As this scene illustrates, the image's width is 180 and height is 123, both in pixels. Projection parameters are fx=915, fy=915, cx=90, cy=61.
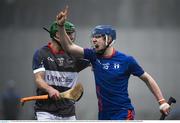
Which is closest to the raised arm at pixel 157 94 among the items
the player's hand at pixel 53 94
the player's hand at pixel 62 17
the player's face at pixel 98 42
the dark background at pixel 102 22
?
the player's face at pixel 98 42

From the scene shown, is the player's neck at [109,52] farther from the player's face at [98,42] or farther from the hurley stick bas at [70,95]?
the hurley stick bas at [70,95]

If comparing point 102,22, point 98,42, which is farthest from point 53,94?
point 102,22

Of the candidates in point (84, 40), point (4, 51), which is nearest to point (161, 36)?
point (84, 40)

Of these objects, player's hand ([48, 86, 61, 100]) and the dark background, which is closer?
player's hand ([48, 86, 61, 100])

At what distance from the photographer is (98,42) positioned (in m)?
7.93

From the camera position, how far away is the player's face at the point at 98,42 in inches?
311

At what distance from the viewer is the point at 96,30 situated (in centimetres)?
798

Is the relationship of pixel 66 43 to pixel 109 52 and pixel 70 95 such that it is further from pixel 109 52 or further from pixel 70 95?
pixel 70 95

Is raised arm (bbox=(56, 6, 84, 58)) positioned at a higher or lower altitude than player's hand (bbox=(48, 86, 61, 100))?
higher

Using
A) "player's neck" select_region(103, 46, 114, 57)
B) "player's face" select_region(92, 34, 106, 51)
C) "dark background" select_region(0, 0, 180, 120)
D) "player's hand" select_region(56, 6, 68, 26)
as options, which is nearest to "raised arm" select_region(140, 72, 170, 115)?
"player's neck" select_region(103, 46, 114, 57)

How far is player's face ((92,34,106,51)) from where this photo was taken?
7910 mm

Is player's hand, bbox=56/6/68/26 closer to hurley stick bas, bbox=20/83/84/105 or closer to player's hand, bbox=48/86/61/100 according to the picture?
player's hand, bbox=48/86/61/100

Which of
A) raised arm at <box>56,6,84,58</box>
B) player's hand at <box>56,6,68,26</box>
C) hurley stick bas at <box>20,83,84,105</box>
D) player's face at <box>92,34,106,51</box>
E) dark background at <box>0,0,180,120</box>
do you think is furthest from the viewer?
dark background at <box>0,0,180,120</box>

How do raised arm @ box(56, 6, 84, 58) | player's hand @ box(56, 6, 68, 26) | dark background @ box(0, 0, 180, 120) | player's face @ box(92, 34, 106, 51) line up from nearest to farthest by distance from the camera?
player's hand @ box(56, 6, 68, 26)
raised arm @ box(56, 6, 84, 58)
player's face @ box(92, 34, 106, 51)
dark background @ box(0, 0, 180, 120)
